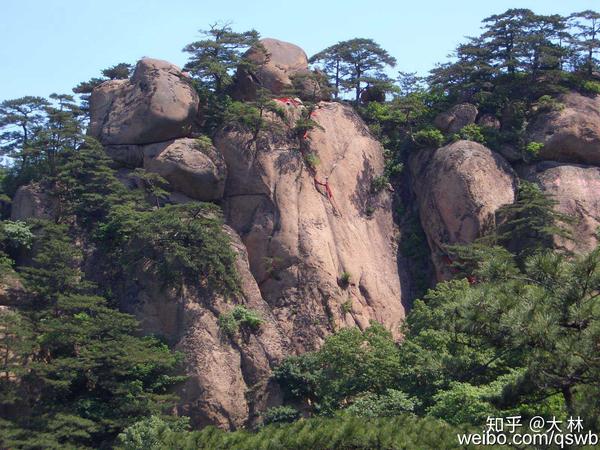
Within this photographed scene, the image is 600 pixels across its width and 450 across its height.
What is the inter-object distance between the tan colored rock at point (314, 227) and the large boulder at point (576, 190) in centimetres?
577

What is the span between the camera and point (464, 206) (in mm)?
32562

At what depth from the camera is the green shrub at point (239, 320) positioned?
28.2m

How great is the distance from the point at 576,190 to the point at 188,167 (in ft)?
44.7

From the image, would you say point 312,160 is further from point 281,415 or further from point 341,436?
point 341,436

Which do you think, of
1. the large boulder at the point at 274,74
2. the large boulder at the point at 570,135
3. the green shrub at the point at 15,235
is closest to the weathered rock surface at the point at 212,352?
the green shrub at the point at 15,235

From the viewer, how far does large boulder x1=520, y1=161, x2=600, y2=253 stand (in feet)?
106

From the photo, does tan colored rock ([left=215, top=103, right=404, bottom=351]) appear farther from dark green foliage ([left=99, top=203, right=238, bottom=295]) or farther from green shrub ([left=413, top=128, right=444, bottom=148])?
dark green foliage ([left=99, top=203, right=238, bottom=295])

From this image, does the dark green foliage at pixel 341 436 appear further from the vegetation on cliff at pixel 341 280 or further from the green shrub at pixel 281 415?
the green shrub at pixel 281 415

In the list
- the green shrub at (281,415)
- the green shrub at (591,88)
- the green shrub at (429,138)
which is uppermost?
the green shrub at (591,88)

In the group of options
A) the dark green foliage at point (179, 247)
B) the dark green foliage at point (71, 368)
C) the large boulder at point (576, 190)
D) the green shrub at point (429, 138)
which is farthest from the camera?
the green shrub at point (429, 138)

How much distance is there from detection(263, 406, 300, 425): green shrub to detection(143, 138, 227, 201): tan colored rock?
837 centimetres

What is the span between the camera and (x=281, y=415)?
26.5 m

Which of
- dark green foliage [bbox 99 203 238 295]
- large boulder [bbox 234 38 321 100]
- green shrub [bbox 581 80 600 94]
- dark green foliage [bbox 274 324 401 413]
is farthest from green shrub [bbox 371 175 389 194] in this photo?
green shrub [bbox 581 80 600 94]

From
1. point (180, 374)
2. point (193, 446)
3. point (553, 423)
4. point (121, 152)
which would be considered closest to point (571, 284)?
point (553, 423)
